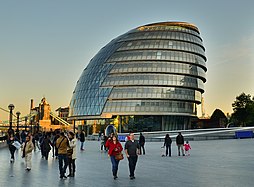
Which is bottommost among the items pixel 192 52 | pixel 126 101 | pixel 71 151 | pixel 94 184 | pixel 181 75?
pixel 94 184

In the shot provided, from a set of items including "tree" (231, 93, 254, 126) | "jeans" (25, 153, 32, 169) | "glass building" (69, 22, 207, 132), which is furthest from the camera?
"glass building" (69, 22, 207, 132)

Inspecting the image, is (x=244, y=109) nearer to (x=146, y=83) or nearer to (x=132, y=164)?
(x=146, y=83)

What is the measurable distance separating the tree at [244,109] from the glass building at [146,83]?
11.4 metres

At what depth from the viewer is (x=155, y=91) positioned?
8994 cm

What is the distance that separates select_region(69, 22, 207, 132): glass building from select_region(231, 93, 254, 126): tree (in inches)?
451

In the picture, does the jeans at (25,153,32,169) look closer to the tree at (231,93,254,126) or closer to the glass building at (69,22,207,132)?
the glass building at (69,22,207,132)

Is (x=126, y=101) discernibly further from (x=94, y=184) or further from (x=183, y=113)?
(x=94, y=184)

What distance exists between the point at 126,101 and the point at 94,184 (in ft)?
254

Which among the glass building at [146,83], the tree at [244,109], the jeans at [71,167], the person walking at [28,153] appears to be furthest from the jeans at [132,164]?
the tree at [244,109]

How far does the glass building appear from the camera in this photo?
294 ft

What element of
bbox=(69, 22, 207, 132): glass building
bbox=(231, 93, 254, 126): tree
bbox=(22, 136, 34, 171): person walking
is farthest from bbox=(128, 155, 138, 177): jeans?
bbox=(231, 93, 254, 126): tree

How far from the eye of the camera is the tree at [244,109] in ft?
287

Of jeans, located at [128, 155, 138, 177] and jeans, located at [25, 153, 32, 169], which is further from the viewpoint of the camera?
jeans, located at [25, 153, 32, 169]

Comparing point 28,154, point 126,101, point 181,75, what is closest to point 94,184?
point 28,154
